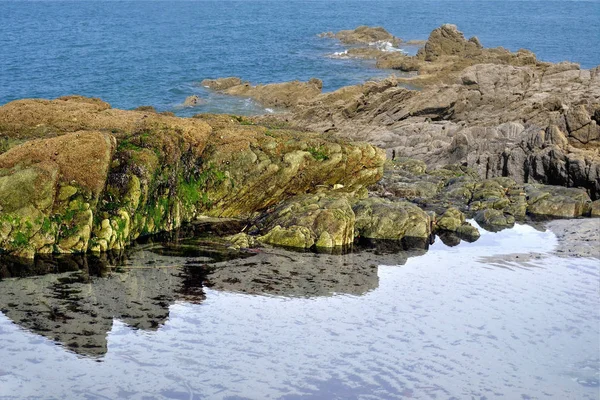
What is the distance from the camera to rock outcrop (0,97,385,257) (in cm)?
2698

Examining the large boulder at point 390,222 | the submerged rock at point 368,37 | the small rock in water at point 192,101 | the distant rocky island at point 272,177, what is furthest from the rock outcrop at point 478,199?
the submerged rock at point 368,37

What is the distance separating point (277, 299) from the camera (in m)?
24.3

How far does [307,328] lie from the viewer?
22219 mm

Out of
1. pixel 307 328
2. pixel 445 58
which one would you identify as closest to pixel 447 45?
pixel 445 58

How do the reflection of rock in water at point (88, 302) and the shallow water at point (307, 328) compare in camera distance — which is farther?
the reflection of rock in water at point (88, 302)

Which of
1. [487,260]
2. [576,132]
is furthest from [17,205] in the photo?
[576,132]

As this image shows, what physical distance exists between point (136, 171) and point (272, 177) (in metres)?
6.18

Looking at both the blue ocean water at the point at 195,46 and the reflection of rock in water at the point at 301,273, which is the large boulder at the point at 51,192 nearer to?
the reflection of rock in water at the point at 301,273

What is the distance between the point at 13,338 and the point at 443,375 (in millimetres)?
11247

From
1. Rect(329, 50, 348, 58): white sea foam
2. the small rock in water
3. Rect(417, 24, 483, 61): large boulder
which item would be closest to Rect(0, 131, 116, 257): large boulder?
the small rock in water

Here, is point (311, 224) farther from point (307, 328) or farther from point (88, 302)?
point (88, 302)

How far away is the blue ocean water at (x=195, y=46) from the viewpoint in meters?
86.4

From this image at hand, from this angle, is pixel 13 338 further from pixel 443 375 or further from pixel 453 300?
pixel 453 300

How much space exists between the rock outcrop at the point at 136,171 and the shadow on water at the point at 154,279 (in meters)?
0.99
